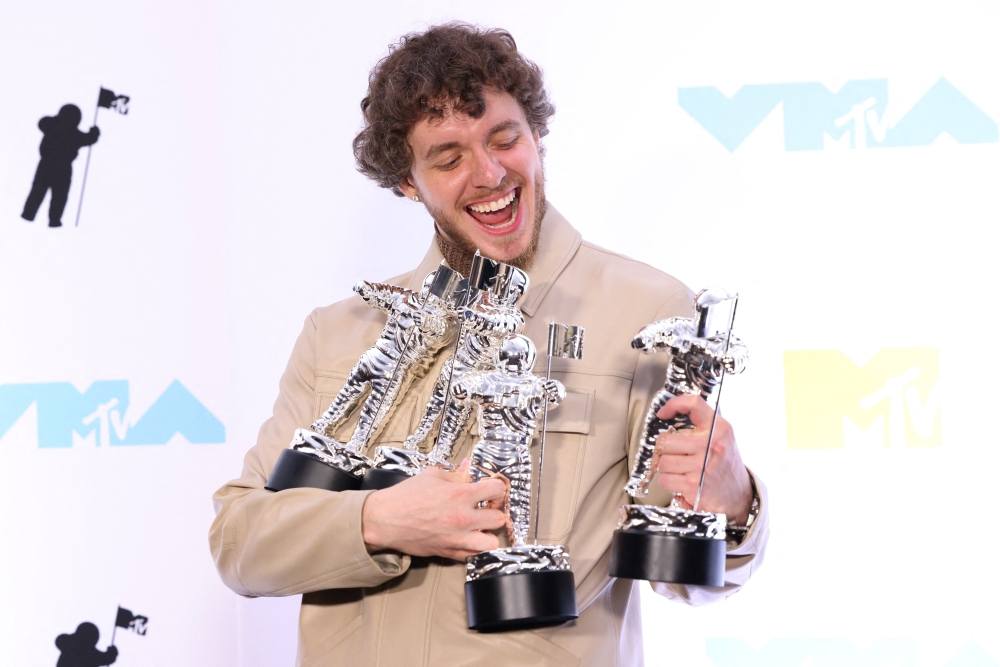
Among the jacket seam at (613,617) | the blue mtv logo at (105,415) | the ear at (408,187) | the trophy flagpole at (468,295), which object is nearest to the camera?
the trophy flagpole at (468,295)

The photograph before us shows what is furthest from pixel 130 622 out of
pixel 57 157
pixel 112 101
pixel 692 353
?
pixel 692 353

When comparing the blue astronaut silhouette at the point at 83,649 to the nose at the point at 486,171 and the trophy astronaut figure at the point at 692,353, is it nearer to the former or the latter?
the nose at the point at 486,171

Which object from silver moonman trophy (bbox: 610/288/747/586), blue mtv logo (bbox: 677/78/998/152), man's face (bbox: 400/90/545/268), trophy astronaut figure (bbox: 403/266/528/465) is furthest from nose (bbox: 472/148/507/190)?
blue mtv logo (bbox: 677/78/998/152)

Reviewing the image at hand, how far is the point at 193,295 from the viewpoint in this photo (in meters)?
1.98

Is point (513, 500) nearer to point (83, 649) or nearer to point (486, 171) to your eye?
point (486, 171)

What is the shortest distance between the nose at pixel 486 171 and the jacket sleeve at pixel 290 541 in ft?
1.35

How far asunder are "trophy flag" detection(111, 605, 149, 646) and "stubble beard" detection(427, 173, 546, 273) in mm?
941

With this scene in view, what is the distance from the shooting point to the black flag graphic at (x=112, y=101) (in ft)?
6.28

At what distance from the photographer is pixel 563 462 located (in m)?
1.25

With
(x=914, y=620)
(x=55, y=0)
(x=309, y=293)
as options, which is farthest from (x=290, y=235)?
(x=914, y=620)

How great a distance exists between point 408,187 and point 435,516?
1.97ft

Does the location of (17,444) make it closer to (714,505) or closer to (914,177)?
(714,505)

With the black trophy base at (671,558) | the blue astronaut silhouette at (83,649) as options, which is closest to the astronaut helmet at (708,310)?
the black trophy base at (671,558)

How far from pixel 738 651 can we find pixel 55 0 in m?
1.62
